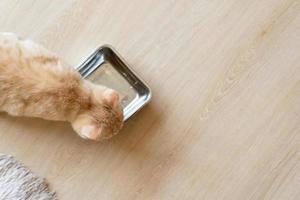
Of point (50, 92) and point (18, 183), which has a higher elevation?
point (50, 92)

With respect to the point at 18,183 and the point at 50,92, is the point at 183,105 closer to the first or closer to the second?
the point at 50,92

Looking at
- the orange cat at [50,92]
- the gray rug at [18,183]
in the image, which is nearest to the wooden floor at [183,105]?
the gray rug at [18,183]

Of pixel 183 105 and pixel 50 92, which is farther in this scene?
pixel 183 105

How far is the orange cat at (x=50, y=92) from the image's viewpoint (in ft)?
3.67

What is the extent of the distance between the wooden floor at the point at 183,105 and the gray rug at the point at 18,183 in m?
0.03

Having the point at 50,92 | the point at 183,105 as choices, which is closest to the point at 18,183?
the point at 50,92

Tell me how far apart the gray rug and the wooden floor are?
1.1 inches

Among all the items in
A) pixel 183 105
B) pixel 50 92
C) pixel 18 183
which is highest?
pixel 183 105

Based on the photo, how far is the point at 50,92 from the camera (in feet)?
3.75

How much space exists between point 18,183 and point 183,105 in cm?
61

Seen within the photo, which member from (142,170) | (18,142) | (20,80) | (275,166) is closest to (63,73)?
(20,80)

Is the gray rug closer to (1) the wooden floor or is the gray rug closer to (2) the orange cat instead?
(1) the wooden floor

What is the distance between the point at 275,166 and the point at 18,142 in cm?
89

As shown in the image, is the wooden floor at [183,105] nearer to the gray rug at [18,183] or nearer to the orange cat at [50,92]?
the gray rug at [18,183]
